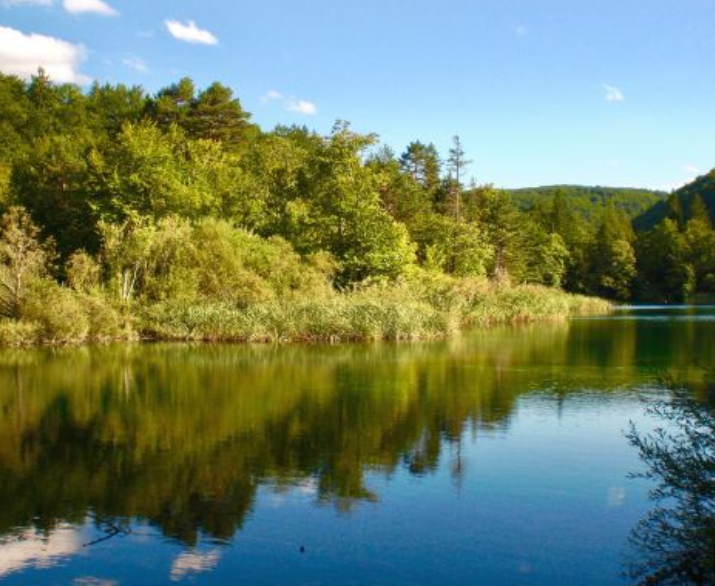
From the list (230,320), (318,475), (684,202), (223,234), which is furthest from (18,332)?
(684,202)

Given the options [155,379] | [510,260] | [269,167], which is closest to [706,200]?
[510,260]

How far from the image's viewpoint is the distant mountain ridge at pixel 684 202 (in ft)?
416

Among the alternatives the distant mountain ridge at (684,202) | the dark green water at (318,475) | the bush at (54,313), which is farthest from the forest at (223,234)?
the distant mountain ridge at (684,202)

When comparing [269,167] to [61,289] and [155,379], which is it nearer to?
[61,289]

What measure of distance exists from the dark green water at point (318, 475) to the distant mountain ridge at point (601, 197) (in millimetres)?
131661

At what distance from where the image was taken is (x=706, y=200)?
130125mm

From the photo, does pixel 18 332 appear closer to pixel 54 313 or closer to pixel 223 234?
pixel 54 313

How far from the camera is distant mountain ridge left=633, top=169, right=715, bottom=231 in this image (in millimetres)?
126688

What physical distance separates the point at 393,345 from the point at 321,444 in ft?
62.4

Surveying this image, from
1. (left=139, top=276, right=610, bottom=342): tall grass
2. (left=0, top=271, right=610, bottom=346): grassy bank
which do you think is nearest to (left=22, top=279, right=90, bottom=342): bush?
(left=0, top=271, right=610, bottom=346): grassy bank

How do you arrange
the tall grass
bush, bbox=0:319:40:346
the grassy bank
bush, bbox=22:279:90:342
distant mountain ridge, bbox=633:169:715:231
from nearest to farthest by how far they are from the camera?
bush, bbox=0:319:40:346 < bush, bbox=22:279:90:342 < the grassy bank < the tall grass < distant mountain ridge, bbox=633:169:715:231

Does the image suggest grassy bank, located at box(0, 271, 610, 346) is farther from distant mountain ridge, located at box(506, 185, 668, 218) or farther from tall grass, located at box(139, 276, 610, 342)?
distant mountain ridge, located at box(506, 185, 668, 218)

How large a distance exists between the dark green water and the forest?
10.5 metres

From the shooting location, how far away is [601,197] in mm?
182750
